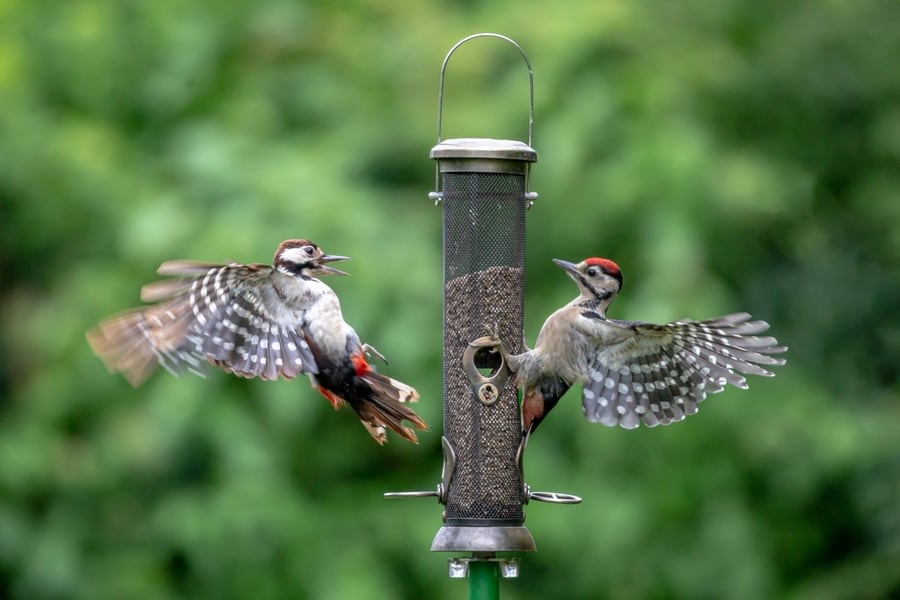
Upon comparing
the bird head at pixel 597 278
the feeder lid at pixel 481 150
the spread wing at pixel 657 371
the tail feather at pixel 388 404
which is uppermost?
the feeder lid at pixel 481 150

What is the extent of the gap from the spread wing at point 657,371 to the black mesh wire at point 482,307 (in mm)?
404

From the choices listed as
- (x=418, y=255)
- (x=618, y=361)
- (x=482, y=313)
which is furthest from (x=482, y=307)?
(x=418, y=255)

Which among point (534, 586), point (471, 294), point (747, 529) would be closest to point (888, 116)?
point (747, 529)

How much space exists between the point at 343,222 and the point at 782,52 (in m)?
4.05

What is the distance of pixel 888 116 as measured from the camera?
1227 centimetres

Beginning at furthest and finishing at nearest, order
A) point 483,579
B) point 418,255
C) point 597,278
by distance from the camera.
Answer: point 418,255 → point 597,278 → point 483,579

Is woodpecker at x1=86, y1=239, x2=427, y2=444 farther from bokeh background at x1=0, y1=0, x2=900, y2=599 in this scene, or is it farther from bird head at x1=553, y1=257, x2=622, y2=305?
bokeh background at x1=0, y1=0, x2=900, y2=599

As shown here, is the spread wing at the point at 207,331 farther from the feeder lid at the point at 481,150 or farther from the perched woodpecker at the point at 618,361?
the perched woodpecker at the point at 618,361

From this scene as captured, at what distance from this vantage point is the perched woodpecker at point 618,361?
757 cm

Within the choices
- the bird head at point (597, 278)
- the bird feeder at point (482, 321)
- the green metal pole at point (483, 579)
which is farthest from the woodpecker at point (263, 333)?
the bird head at point (597, 278)

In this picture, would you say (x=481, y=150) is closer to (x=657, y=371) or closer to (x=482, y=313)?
(x=482, y=313)

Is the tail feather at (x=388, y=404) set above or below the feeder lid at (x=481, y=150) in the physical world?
below

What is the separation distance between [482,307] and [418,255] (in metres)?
2.94

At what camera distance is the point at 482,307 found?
768cm
